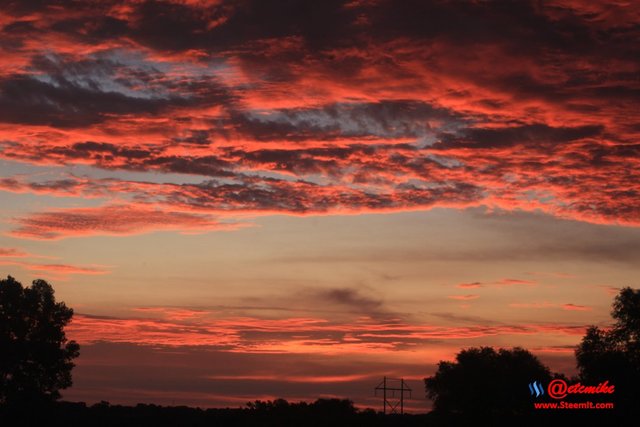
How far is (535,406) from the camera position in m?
97.9

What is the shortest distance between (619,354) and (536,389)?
1442 cm

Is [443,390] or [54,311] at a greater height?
[54,311]

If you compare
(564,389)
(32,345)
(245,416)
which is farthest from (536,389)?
(32,345)

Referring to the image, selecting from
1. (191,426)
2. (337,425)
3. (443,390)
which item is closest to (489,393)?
(443,390)

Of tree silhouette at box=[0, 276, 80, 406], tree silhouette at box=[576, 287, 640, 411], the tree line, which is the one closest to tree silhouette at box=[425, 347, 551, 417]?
the tree line

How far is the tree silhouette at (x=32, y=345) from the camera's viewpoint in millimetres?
96375

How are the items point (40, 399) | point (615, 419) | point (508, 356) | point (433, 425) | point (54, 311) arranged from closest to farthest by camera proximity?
point (615, 419) < point (40, 399) < point (54, 311) < point (433, 425) < point (508, 356)

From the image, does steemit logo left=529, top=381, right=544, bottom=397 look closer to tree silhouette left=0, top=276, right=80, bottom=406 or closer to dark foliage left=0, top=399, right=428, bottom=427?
dark foliage left=0, top=399, right=428, bottom=427

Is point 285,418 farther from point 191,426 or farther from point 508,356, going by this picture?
point 508,356

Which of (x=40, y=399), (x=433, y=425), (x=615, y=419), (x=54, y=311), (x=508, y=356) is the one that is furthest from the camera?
(x=508, y=356)

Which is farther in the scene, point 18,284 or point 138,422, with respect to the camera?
point 138,422

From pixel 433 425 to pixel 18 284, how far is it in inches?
2277

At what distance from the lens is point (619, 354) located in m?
90.9

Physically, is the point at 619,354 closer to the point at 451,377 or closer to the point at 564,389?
the point at 564,389
